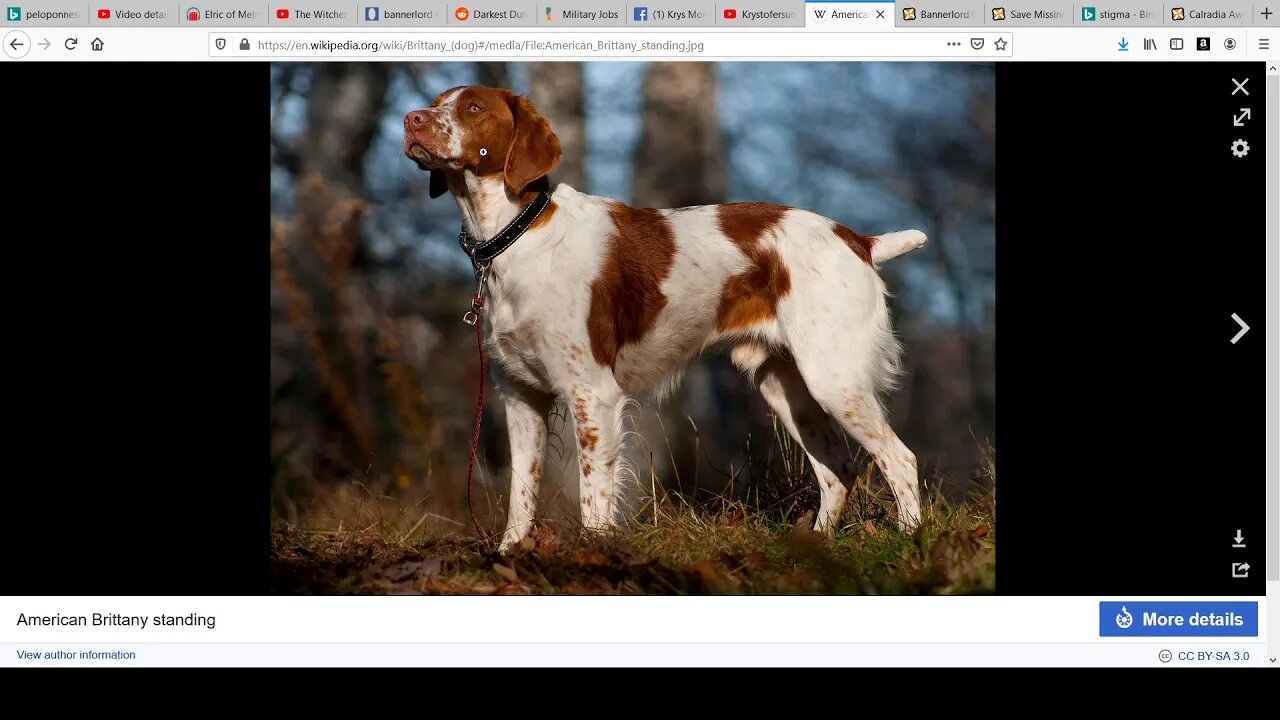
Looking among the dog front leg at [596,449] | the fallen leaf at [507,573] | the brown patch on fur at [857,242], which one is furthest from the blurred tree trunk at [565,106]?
the fallen leaf at [507,573]

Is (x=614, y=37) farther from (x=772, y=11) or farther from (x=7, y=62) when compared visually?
(x=7, y=62)

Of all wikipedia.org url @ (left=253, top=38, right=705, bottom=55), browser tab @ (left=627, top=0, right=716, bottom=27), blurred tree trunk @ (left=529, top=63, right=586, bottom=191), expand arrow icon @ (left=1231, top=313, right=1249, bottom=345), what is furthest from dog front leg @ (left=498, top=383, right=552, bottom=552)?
blurred tree trunk @ (left=529, top=63, right=586, bottom=191)

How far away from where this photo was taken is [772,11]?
2.39 metres

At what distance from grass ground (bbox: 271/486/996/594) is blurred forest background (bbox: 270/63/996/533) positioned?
323mm

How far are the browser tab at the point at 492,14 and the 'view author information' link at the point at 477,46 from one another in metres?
0.04

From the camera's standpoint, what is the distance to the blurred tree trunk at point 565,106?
648cm

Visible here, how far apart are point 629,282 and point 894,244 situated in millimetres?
1095

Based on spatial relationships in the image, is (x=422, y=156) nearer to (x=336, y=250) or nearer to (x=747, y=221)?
(x=747, y=221)

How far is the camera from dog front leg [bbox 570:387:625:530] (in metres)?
3.56

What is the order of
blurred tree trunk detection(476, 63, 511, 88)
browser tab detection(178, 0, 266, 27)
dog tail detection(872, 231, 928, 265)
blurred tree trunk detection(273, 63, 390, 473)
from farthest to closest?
blurred tree trunk detection(476, 63, 511, 88) → blurred tree trunk detection(273, 63, 390, 473) → dog tail detection(872, 231, 928, 265) → browser tab detection(178, 0, 266, 27)

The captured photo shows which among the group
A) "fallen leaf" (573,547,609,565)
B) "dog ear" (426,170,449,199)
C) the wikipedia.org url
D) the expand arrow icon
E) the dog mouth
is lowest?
"fallen leaf" (573,547,609,565)

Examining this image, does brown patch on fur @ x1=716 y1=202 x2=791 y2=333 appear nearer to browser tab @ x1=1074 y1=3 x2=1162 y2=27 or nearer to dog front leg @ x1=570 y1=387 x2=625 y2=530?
dog front leg @ x1=570 y1=387 x2=625 y2=530

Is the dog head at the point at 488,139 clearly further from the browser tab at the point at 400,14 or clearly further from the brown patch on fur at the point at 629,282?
the browser tab at the point at 400,14

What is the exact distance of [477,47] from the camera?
7.89ft
